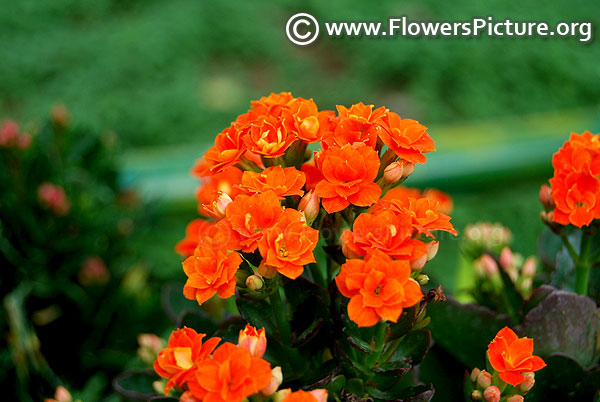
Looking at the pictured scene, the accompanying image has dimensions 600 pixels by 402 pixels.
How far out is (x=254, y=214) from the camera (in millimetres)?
562

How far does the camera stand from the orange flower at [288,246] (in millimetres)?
534

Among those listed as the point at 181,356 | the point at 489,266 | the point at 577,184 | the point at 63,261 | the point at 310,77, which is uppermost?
the point at 577,184

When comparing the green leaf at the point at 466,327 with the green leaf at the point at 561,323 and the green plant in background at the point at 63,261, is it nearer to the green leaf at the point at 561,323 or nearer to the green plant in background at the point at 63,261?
the green leaf at the point at 561,323

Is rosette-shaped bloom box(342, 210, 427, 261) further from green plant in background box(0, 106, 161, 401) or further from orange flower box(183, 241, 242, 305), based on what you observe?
green plant in background box(0, 106, 161, 401)

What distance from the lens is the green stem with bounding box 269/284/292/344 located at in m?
0.63

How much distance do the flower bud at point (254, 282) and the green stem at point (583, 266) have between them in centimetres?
40

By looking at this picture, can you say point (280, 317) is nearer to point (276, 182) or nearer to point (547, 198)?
point (276, 182)

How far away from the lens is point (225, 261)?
0.55 m

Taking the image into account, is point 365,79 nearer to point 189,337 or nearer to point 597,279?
point 597,279

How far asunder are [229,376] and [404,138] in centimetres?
28

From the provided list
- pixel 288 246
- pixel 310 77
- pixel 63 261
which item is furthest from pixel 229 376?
pixel 310 77

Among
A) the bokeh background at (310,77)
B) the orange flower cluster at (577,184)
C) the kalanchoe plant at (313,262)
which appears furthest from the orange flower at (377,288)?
the bokeh background at (310,77)

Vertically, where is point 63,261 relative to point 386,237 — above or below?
below

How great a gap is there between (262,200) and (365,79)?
2048mm
